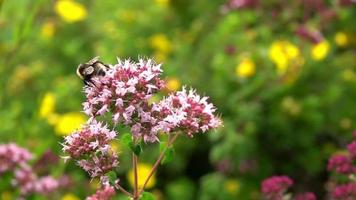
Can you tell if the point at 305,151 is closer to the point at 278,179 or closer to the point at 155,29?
the point at 155,29

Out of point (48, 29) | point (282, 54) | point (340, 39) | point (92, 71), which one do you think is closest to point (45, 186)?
point (92, 71)

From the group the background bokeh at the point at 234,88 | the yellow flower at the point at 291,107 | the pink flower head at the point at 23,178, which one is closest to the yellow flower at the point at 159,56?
the background bokeh at the point at 234,88

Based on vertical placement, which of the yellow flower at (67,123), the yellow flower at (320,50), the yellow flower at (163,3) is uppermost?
the yellow flower at (163,3)

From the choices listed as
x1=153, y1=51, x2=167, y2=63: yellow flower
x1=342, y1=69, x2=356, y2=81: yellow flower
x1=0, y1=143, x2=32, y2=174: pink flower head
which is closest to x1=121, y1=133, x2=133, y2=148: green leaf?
x1=0, y1=143, x2=32, y2=174: pink flower head

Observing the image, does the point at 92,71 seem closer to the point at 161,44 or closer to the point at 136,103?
the point at 136,103

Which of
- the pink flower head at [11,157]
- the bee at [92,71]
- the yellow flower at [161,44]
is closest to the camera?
the bee at [92,71]

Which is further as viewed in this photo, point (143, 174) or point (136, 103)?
point (143, 174)

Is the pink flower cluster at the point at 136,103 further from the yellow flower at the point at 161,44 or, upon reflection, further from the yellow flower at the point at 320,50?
the yellow flower at the point at 161,44
